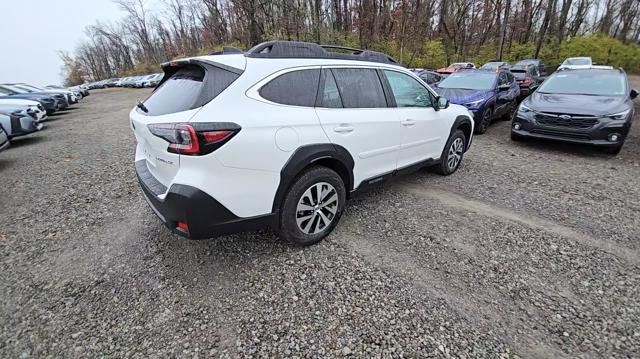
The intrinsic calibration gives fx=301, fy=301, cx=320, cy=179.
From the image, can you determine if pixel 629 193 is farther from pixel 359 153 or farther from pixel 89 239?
pixel 89 239

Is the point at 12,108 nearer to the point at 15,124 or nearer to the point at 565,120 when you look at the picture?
the point at 15,124

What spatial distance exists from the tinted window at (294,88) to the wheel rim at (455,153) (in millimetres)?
2663

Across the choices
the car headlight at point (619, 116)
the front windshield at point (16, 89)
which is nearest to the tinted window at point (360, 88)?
the car headlight at point (619, 116)

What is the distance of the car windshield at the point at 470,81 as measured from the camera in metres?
7.57

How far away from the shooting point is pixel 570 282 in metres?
2.42

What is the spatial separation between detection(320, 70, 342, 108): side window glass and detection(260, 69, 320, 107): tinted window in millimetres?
86

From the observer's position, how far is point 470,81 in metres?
7.89

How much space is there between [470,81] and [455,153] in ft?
14.4

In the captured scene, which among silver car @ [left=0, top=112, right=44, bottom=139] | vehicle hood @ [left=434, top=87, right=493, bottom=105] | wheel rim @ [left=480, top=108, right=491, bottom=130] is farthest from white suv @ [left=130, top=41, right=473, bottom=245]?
silver car @ [left=0, top=112, right=44, bottom=139]

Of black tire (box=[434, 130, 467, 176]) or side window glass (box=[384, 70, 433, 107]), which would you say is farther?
black tire (box=[434, 130, 467, 176])

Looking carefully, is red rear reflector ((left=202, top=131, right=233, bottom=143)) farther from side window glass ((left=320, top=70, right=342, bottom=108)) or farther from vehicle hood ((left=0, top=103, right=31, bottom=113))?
vehicle hood ((left=0, top=103, right=31, bottom=113))

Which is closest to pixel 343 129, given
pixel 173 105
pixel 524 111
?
pixel 173 105

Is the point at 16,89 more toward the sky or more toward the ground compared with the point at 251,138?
more toward the sky

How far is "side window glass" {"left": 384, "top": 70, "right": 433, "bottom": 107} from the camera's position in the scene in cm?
341
